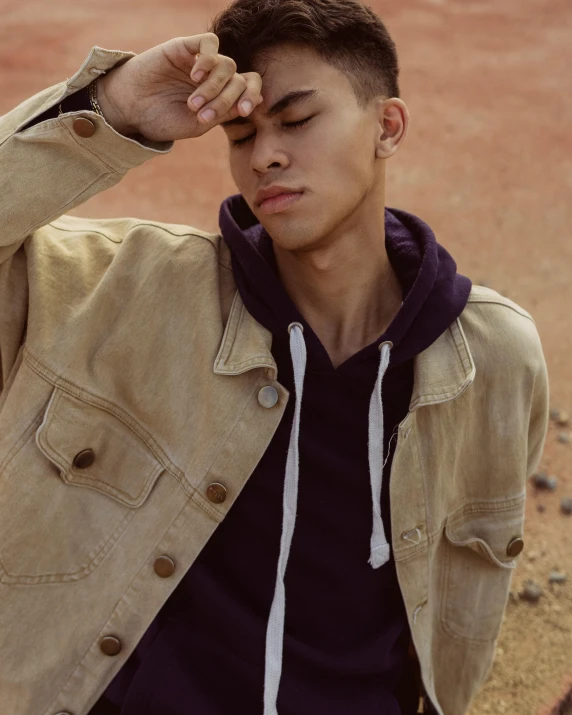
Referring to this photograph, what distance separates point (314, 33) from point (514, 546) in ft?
5.35

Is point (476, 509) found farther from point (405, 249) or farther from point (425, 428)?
point (405, 249)

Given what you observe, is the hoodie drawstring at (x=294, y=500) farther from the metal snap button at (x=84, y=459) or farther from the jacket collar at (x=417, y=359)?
the metal snap button at (x=84, y=459)

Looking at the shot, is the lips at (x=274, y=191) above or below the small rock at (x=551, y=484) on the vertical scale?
above

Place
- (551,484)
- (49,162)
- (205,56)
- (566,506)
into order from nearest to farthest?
(205,56) < (49,162) < (566,506) < (551,484)

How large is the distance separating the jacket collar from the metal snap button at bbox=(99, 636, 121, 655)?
0.78 metres

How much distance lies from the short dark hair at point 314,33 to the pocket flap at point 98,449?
1.04 meters

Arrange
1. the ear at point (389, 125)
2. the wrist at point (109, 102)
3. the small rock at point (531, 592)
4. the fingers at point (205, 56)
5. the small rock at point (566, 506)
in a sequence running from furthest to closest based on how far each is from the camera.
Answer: the small rock at point (566, 506), the small rock at point (531, 592), the ear at point (389, 125), the wrist at point (109, 102), the fingers at point (205, 56)

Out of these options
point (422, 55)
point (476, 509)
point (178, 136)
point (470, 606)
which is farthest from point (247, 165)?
point (422, 55)

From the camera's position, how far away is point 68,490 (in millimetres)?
2340

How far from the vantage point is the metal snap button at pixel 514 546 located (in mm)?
2662

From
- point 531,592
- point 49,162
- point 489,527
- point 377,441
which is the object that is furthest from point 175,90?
point 531,592

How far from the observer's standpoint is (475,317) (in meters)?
2.54

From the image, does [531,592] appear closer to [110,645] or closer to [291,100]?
[110,645]

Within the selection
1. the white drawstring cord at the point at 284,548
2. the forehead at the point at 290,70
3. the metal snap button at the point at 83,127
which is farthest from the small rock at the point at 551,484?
the metal snap button at the point at 83,127
